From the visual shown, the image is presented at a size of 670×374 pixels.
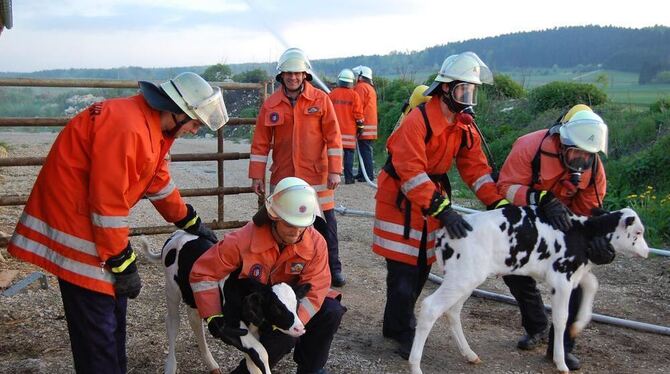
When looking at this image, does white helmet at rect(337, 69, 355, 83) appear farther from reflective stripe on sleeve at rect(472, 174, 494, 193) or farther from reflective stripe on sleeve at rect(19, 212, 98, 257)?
reflective stripe on sleeve at rect(19, 212, 98, 257)

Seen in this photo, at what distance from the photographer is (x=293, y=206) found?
3.96 metres

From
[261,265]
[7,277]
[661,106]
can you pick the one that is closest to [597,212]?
[261,265]

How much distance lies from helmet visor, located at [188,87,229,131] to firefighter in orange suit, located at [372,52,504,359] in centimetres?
147

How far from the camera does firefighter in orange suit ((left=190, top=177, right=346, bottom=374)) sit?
13.0ft

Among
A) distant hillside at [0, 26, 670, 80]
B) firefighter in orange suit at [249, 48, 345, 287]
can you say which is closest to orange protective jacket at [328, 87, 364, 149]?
firefighter in orange suit at [249, 48, 345, 287]

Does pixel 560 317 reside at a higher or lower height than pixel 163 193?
lower

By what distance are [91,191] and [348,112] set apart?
961cm

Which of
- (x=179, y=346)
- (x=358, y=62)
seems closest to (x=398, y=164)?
(x=179, y=346)

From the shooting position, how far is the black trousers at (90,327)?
12.3ft

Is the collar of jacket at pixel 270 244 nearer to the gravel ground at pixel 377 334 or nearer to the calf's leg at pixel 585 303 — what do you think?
the gravel ground at pixel 377 334

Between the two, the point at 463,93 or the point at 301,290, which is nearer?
the point at 301,290

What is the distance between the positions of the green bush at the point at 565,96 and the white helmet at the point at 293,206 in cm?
1252

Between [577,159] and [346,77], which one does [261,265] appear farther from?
[346,77]

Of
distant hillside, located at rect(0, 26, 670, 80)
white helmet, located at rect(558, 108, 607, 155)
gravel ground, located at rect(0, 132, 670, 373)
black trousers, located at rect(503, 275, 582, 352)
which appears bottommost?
gravel ground, located at rect(0, 132, 670, 373)
